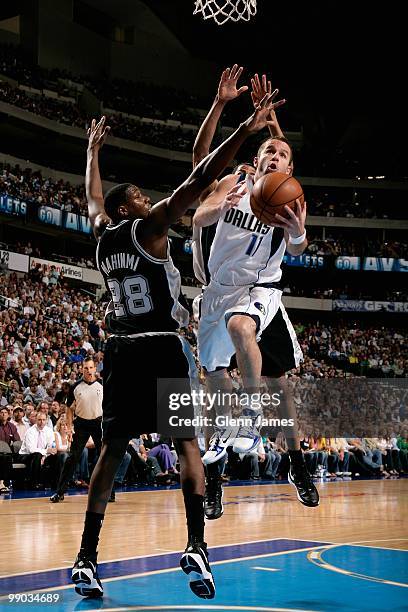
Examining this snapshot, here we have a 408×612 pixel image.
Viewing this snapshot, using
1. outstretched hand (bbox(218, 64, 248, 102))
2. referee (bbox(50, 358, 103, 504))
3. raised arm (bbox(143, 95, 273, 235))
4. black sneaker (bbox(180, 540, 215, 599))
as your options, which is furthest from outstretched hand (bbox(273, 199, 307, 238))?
referee (bbox(50, 358, 103, 504))

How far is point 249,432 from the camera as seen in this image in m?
5.08

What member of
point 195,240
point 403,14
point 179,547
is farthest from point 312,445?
point 403,14

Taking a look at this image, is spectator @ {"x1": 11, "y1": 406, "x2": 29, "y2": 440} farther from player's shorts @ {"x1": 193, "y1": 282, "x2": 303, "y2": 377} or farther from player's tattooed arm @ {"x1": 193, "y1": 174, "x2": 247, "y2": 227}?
player's tattooed arm @ {"x1": 193, "y1": 174, "x2": 247, "y2": 227}

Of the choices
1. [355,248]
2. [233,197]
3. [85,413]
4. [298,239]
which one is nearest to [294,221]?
[298,239]

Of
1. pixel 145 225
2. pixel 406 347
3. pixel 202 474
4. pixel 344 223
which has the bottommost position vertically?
pixel 202 474

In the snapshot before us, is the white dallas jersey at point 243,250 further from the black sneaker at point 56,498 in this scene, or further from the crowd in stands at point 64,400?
the crowd in stands at point 64,400

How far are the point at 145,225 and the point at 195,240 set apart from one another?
22.8 inches

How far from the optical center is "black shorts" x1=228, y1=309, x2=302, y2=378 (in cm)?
557

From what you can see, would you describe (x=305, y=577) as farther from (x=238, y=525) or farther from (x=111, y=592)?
(x=238, y=525)

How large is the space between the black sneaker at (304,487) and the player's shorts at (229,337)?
2.19 ft

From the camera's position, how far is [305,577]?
21.5 ft

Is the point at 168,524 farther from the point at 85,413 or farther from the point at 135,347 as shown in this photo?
the point at 135,347

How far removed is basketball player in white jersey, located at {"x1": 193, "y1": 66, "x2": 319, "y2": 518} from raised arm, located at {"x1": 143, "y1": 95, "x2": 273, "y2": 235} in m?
0.28

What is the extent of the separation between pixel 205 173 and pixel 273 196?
43 centimetres
